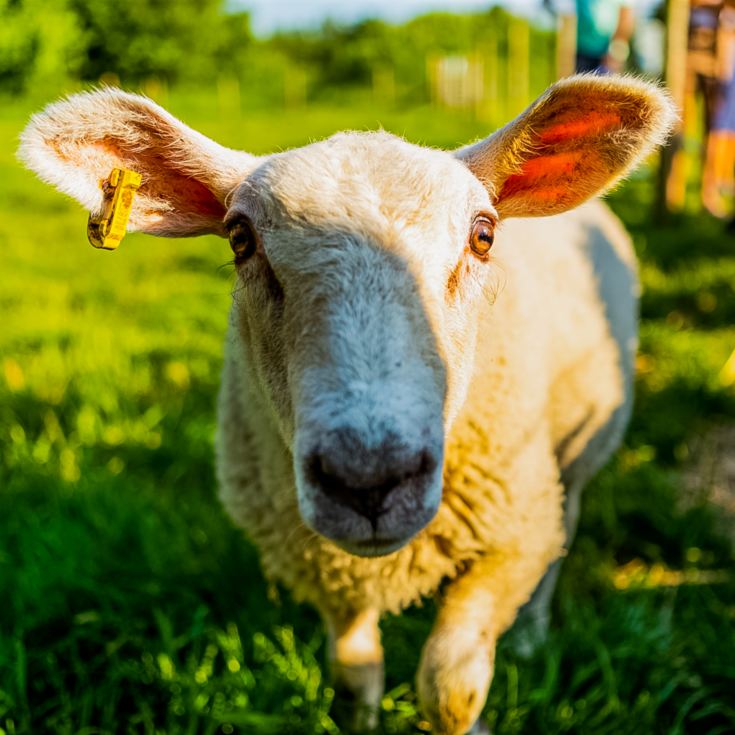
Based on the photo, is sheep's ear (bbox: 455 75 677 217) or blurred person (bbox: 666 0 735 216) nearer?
sheep's ear (bbox: 455 75 677 217)

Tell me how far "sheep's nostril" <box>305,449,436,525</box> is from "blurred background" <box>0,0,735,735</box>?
1.11 metres

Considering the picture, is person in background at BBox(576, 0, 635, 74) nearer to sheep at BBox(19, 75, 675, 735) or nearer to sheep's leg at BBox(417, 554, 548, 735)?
sheep at BBox(19, 75, 675, 735)

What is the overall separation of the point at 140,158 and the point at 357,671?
63.2 inches

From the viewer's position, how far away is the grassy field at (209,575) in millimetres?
2455

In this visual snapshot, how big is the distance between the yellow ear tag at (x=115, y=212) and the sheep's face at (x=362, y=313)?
0.89 ft

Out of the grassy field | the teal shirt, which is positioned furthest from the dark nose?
the teal shirt

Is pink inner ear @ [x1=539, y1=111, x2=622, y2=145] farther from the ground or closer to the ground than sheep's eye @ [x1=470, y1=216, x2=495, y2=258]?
farther from the ground

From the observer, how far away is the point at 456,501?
2295 mm

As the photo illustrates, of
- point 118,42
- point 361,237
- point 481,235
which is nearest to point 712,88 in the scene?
point 118,42

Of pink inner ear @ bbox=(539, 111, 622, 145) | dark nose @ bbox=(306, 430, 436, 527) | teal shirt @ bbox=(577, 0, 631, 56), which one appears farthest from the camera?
teal shirt @ bbox=(577, 0, 631, 56)

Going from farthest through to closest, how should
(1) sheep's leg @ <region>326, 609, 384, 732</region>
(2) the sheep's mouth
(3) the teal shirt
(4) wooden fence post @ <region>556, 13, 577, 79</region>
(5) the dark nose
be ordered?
(4) wooden fence post @ <region>556, 13, 577, 79</region>, (3) the teal shirt, (1) sheep's leg @ <region>326, 609, 384, 732</region>, (2) the sheep's mouth, (5) the dark nose

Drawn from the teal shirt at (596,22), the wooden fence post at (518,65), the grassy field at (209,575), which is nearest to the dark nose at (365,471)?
the grassy field at (209,575)

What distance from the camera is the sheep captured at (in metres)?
1.55

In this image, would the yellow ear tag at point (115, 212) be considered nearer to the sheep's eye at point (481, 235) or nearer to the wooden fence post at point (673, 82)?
the sheep's eye at point (481, 235)
